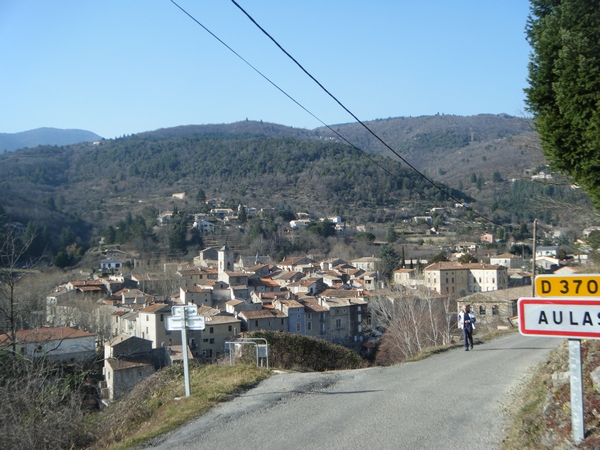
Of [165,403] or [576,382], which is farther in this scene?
[165,403]

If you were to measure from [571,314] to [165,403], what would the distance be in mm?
5607

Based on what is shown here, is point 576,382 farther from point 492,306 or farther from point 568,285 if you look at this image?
point 492,306

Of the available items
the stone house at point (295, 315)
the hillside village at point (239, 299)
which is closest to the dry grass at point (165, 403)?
the hillside village at point (239, 299)

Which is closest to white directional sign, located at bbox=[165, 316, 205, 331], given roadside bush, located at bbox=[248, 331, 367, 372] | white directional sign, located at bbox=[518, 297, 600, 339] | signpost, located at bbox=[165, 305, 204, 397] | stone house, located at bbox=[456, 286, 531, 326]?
signpost, located at bbox=[165, 305, 204, 397]

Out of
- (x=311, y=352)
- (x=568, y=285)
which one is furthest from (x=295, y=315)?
(x=568, y=285)

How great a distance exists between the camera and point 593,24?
6.92m

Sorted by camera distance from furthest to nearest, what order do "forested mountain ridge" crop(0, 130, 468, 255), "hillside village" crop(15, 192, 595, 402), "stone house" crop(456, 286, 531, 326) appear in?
"forested mountain ridge" crop(0, 130, 468, 255)
"stone house" crop(456, 286, 531, 326)
"hillside village" crop(15, 192, 595, 402)

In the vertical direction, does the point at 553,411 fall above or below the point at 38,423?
above

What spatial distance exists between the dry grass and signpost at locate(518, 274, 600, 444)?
162 inches

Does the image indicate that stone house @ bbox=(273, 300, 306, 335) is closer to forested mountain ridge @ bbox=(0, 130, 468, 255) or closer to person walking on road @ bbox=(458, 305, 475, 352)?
person walking on road @ bbox=(458, 305, 475, 352)

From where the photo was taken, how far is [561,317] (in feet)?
11.6

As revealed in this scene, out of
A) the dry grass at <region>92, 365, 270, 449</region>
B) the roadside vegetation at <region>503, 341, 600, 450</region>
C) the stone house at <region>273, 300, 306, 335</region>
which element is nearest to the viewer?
the roadside vegetation at <region>503, 341, 600, 450</region>

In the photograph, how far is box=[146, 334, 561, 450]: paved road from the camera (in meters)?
5.37

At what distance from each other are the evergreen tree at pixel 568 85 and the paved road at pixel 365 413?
315cm
